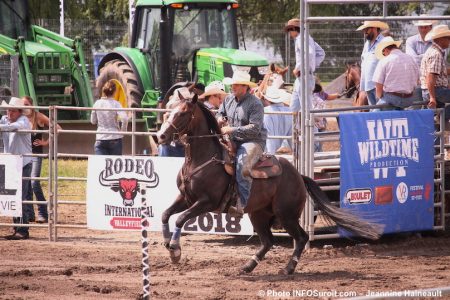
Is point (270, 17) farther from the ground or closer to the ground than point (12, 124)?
farther from the ground

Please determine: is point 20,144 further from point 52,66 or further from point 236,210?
point 52,66

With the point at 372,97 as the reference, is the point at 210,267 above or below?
below

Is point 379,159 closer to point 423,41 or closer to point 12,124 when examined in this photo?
point 423,41

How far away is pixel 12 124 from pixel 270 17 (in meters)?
25.8

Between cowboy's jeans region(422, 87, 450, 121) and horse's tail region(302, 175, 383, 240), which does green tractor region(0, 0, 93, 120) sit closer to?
cowboy's jeans region(422, 87, 450, 121)

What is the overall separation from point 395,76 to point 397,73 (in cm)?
5

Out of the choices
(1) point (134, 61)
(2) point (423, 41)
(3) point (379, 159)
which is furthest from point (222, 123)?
(1) point (134, 61)

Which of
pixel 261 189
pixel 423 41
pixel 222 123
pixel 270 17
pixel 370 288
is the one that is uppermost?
pixel 270 17

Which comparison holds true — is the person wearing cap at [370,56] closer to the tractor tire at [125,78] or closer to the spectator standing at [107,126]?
the spectator standing at [107,126]

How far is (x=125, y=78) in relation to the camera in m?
20.2

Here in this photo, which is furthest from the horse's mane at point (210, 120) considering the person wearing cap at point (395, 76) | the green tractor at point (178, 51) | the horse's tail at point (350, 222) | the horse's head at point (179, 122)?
the green tractor at point (178, 51)

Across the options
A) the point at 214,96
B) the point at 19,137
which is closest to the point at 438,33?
the point at 214,96

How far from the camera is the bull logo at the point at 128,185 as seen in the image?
41.1 feet

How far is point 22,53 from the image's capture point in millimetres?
20531
